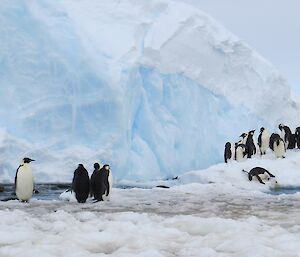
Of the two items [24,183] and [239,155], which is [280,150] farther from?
[24,183]

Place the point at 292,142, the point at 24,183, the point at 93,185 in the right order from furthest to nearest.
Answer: the point at 292,142 → the point at 93,185 → the point at 24,183

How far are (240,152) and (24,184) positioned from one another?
956cm

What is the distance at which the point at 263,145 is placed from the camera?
18.5 m

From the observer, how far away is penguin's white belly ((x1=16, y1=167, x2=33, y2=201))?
942 cm

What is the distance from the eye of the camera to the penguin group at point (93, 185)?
9.61 meters

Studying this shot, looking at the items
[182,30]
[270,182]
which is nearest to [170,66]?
[182,30]

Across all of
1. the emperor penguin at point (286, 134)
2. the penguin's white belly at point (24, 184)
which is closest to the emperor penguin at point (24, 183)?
the penguin's white belly at point (24, 184)

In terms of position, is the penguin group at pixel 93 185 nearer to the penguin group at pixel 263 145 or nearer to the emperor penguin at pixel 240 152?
the emperor penguin at pixel 240 152

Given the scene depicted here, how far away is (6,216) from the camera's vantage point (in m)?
6.25

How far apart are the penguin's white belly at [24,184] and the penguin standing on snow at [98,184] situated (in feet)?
3.78

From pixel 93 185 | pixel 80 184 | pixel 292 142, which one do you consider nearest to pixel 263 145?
pixel 292 142

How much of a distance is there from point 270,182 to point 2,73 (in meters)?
10.7

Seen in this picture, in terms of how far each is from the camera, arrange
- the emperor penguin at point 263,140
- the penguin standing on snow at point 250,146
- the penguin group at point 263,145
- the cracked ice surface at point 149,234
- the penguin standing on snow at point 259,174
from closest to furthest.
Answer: the cracked ice surface at point 149,234, the penguin standing on snow at point 259,174, the penguin group at point 263,145, the penguin standing on snow at point 250,146, the emperor penguin at point 263,140

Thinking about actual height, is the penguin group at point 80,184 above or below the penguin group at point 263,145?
below
